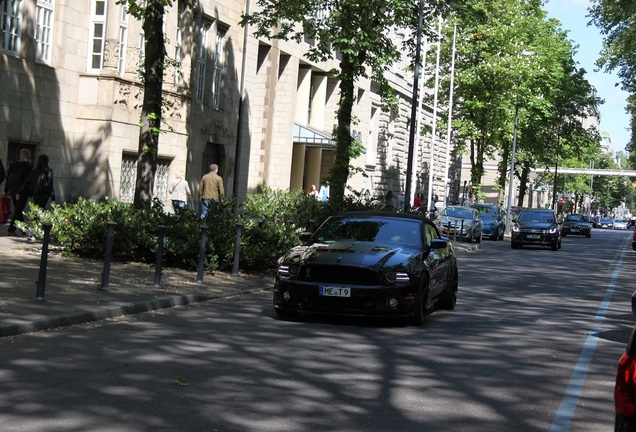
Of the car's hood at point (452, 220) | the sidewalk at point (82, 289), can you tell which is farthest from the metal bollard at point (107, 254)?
the car's hood at point (452, 220)

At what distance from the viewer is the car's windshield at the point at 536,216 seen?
4244 cm

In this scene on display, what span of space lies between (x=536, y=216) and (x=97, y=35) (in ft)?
73.2

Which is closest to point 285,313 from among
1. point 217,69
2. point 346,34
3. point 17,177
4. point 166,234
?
point 166,234

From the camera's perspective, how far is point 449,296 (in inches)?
604

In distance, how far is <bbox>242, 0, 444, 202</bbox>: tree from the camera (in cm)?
2491

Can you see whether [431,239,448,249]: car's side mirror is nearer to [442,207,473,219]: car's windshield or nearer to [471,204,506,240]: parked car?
[442,207,473,219]: car's windshield

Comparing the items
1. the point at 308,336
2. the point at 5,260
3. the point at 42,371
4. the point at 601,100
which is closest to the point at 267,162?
the point at 5,260

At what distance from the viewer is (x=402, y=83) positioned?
195ft

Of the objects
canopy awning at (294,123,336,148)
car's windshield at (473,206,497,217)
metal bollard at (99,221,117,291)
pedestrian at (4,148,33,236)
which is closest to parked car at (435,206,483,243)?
car's windshield at (473,206,497,217)

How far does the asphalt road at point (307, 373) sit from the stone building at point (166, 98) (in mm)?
11308

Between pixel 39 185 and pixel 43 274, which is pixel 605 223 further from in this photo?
pixel 43 274

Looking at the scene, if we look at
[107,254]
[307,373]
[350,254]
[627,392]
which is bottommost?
[307,373]

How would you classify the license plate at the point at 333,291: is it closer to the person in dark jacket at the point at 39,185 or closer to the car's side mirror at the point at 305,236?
the car's side mirror at the point at 305,236

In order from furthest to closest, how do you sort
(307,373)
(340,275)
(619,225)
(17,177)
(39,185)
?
(619,225), (17,177), (39,185), (340,275), (307,373)
